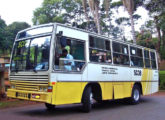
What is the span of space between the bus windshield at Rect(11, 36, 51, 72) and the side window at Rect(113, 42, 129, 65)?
3935 mm

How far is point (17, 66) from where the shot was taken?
27.9 ft

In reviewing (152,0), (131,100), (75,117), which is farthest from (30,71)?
(152,0)

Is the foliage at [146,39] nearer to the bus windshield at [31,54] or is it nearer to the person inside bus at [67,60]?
the person inside bus at [67,60]

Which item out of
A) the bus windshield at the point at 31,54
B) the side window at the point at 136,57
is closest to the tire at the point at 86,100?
the bus windshield at the point at 31,54

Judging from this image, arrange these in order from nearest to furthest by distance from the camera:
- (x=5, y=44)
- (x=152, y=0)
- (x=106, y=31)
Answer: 1. (x=5, y=44)
2. (x=152, y=0)
3. (x=106, y=31)

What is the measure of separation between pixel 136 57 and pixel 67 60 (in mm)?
5672

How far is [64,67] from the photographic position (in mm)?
7980

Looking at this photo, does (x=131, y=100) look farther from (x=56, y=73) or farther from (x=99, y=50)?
(x=56, y=73)

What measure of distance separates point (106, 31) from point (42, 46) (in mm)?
24631

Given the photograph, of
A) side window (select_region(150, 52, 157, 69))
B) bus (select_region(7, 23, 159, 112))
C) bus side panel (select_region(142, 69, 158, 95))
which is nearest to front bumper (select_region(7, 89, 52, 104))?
bus (select_region(7, 23, 159, 112))

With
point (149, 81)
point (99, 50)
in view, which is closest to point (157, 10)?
point (149, 81)

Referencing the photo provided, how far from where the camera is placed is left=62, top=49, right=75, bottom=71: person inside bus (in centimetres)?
802

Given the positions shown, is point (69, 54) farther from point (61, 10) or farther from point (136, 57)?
point (61, 10)

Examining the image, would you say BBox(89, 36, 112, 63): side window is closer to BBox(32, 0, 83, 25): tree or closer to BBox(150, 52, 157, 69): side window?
BBox(150, 52, 157, 69): side window
